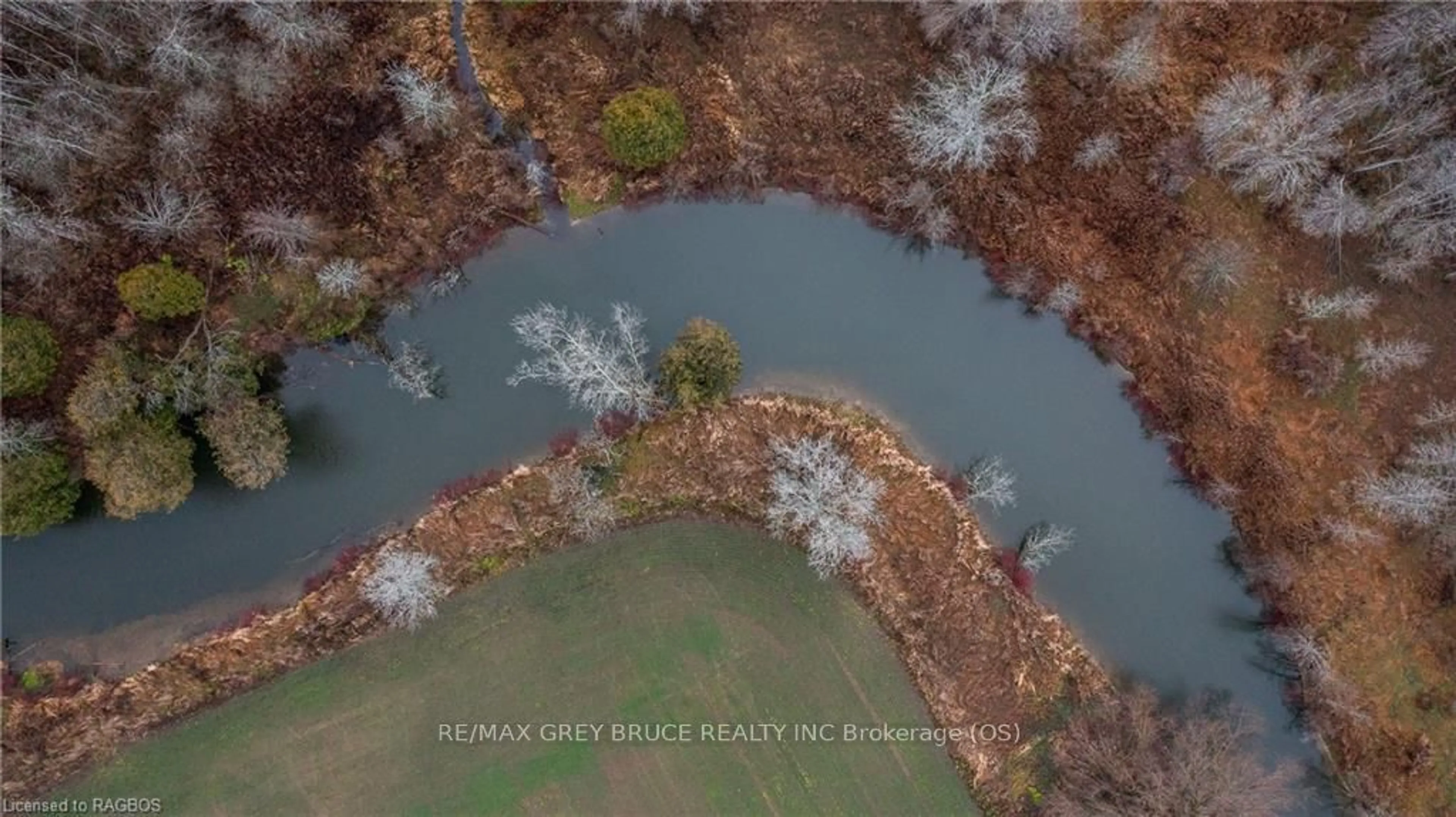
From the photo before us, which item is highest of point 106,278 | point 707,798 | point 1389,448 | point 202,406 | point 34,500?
point 1389,448

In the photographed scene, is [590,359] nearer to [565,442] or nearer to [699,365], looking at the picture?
[565,442]

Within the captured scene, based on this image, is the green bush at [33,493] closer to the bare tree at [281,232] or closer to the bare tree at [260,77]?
the bare tree at [281,232]

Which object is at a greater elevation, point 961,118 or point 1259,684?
point 961,118

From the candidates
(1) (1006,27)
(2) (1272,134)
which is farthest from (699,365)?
(2) (1272,134)

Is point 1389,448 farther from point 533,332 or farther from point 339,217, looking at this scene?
point 339,217

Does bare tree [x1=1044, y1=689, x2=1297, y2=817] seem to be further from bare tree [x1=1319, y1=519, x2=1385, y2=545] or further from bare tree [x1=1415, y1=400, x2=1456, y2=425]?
bare tree [x1=1415, y1=400, x2=1456, y2=425]

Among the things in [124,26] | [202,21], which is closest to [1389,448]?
[202,21]
